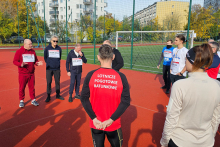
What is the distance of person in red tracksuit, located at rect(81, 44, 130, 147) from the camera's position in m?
2.06

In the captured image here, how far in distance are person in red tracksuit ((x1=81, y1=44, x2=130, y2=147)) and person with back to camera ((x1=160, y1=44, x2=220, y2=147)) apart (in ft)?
1.92

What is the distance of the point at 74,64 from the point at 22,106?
1.93 metres

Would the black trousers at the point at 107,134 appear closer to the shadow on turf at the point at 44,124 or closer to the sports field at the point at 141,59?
the shadow on turf at the point at 44,124

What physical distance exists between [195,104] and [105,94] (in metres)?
0.92

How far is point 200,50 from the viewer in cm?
172

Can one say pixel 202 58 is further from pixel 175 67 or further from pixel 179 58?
pixel 175 67

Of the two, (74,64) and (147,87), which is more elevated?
(74,64)

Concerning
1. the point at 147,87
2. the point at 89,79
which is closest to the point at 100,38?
the point at 147,87

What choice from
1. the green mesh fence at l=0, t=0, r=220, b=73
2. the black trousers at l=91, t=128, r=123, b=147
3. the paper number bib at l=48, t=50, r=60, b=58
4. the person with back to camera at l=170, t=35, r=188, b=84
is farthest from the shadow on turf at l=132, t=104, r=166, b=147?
the green mesh fence at l=0, t=0, r=220, b=73

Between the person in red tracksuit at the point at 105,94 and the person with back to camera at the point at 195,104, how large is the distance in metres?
0.59

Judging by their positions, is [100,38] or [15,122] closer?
[15,122]

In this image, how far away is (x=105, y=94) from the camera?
81.7 inches

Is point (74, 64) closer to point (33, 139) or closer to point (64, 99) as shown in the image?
point (64, 99)

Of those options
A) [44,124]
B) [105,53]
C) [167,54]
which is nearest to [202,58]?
[105,53]
